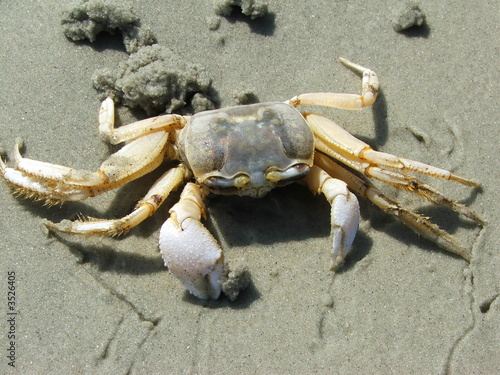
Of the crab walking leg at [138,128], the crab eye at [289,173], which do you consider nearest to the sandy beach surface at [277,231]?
the crab walking leg at [138,128]

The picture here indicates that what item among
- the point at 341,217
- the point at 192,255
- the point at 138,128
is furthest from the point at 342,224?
the point at 138,128

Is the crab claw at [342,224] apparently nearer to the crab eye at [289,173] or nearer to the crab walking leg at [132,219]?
the crab eye at [289,173]

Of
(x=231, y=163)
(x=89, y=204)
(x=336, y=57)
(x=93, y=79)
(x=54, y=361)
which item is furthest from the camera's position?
(x=336, y=57)

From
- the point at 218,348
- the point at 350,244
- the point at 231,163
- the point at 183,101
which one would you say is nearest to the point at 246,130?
the point at 231,163

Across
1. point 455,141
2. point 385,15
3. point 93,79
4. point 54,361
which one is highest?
point 385,15

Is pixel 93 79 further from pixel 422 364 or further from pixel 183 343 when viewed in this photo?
pixel 422 364

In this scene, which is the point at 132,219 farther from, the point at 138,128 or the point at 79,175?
the point at 138,128

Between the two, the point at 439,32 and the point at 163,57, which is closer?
the point at 163,57
